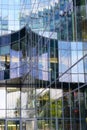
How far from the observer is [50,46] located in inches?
923

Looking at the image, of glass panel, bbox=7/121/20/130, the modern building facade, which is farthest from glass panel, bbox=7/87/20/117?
glass panel, bbox=7/121/20/130

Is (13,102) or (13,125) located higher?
(13,102)

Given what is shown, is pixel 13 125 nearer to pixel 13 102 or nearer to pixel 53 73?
pixel 13 102

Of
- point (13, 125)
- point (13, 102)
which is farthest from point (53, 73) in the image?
point (13, 102)

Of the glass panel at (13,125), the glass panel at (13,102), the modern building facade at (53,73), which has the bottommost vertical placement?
the glass panel at (13,125)

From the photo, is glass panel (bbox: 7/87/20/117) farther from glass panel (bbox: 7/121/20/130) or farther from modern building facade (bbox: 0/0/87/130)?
glass panel (bbox: 7/121/20/130)

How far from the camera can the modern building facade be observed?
16.6m

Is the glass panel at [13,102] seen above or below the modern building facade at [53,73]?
below

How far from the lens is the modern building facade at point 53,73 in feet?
54.5

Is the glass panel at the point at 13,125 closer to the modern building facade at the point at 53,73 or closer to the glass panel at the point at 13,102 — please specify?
the modern building facade at the point at 53,73

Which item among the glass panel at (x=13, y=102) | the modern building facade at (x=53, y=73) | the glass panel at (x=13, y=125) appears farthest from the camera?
the glass panel at (x=13, y=102)

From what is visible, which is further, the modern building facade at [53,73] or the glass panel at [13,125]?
the glass panel at [13,125]

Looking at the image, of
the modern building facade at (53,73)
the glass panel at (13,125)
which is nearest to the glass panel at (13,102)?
the modern building facade at (53,73)

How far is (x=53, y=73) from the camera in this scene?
22219 mm
